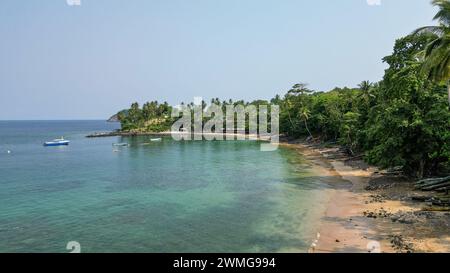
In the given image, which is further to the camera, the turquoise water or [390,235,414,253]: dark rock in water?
the turquoise water

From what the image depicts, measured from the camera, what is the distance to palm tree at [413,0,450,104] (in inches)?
726

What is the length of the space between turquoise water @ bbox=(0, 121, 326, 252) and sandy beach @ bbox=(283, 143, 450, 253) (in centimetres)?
125

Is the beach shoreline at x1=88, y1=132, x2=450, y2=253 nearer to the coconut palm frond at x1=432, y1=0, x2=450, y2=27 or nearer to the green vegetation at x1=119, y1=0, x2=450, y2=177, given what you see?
the green vegetation at x1=119, y1=0, x2=450, y2=177

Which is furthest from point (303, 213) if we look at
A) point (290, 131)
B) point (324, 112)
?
point (290, 131)

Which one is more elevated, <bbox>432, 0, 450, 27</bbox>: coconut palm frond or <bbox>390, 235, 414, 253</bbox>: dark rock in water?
<bbox>432, 0, 450, 27</bbox>: coconut palm frond

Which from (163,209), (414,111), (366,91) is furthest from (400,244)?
(366,91)

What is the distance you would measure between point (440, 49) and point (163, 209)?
67.9ft

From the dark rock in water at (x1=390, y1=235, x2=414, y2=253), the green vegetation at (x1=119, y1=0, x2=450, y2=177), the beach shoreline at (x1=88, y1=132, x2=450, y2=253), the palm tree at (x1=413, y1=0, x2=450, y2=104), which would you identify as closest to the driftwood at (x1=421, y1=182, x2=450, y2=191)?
the beach shoreline at (x1=88, y1=132, x2=450, y2=253)

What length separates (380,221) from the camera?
21.0 meters

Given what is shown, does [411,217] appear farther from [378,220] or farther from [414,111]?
[414,111]
